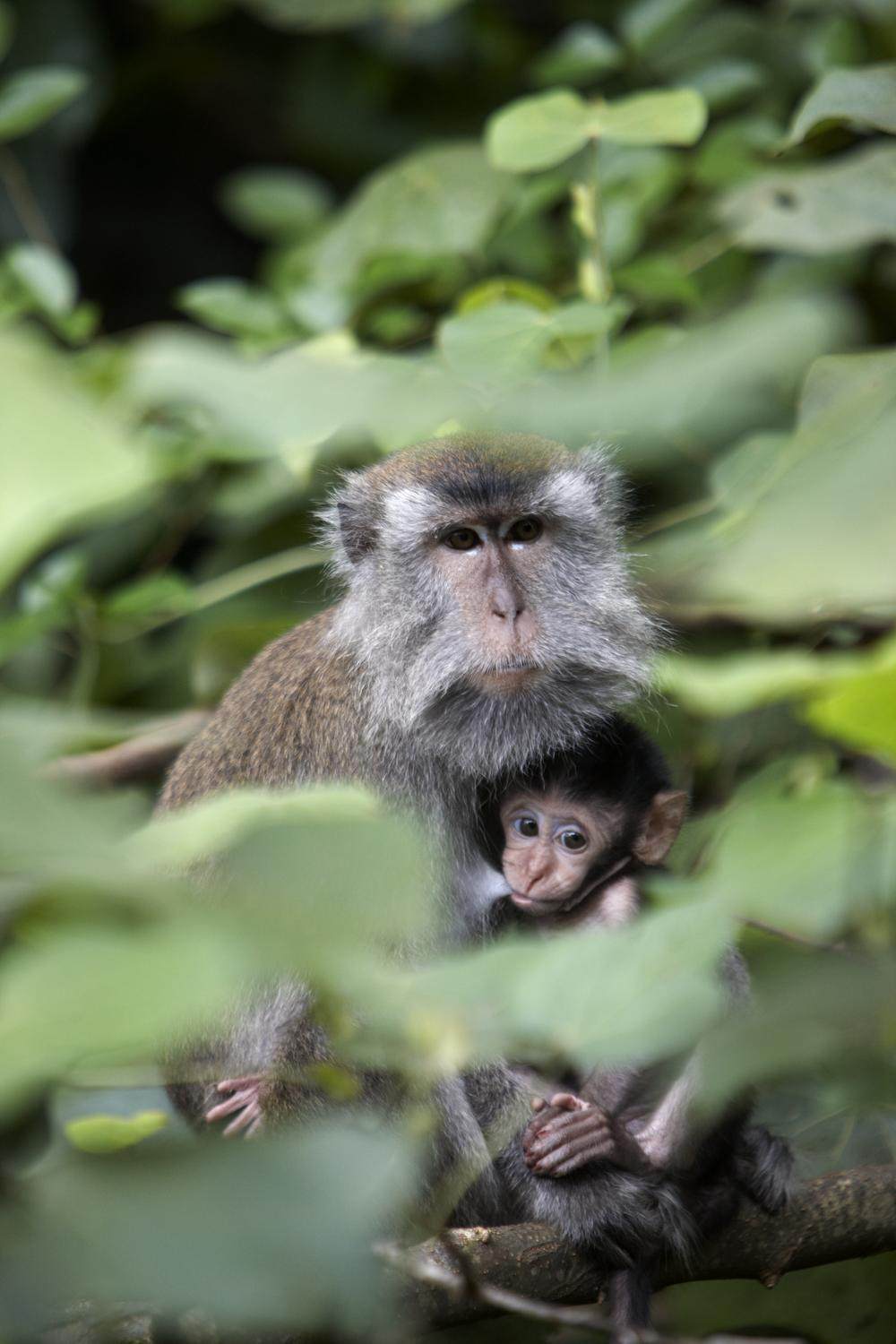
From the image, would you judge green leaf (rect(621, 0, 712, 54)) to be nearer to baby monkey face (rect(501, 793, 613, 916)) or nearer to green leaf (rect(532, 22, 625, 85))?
green leaf (rect(532, 22, 625, 85))

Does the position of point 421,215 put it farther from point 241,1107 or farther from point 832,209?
point 241,1107

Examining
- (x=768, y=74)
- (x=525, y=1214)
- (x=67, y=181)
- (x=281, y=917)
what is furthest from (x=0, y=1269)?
(x=67, y=181)

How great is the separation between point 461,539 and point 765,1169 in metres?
1.68

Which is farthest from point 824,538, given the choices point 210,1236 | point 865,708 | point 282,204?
point 282,204

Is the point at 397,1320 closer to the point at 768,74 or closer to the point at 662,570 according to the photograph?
the point at 662,570

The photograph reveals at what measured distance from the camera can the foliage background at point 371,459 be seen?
86cm

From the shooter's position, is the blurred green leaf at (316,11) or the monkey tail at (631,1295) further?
the blurred green leaf at (316,11)

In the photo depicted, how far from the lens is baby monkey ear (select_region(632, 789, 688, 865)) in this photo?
352cm

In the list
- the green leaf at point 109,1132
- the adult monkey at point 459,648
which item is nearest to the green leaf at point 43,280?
the adult monkey at point 459,648

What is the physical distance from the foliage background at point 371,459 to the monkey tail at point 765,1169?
7 cm

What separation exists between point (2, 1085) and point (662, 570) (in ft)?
10.6

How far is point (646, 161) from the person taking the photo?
4742 mm

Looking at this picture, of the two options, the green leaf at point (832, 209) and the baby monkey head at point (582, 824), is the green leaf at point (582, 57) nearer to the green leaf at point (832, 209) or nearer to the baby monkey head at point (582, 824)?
the green leaf at point (832, 209)

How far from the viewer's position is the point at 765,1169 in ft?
11.0
